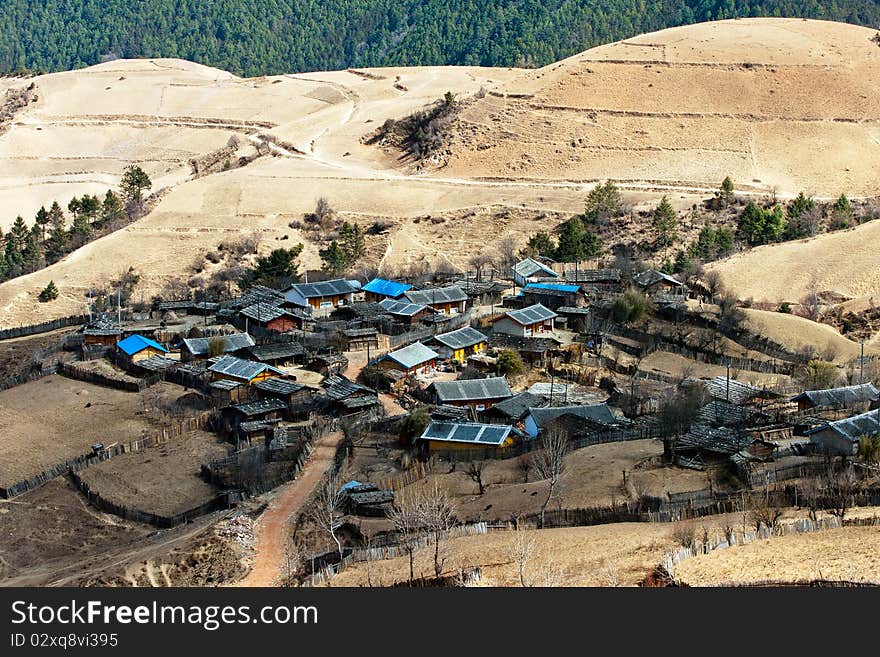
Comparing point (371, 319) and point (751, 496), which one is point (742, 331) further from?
point (751, 496)

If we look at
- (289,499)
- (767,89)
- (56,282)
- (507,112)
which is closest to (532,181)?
(507,112)

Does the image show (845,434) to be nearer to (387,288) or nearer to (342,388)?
(342,388)

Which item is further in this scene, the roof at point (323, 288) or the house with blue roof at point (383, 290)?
the roof at point (323, 288)

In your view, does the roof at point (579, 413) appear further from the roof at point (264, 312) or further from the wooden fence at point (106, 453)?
the roof at point (264, 312)

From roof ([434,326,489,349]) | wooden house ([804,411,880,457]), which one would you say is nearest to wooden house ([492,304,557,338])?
roof ([434,326,489,349])

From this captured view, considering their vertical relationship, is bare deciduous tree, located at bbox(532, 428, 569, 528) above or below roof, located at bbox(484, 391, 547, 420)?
above

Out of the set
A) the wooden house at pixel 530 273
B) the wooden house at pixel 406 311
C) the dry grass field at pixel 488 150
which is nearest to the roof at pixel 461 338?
the wooden house at pixel 406 311

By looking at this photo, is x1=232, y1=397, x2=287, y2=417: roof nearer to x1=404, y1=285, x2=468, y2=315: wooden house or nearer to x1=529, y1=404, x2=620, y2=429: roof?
x1=529, y1=404, x2=620, y2=429: roof
